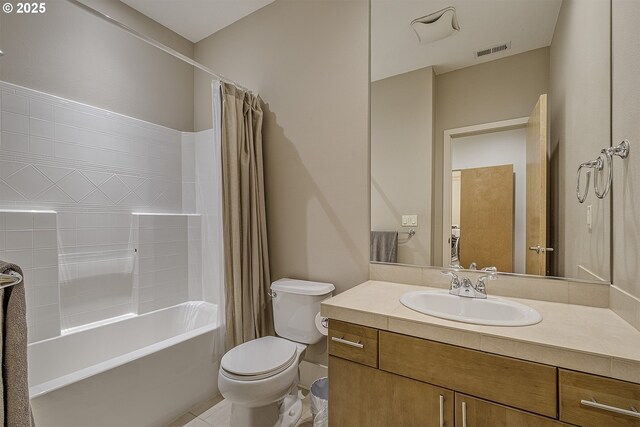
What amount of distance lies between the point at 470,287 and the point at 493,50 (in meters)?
1.17

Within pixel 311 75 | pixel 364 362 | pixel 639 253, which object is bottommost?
pixel 364 362

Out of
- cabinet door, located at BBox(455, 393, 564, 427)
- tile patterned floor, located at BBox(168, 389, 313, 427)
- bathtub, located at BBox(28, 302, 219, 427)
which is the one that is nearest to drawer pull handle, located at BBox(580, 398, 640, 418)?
cabinet door, located at BBox(455, 393, 564, 427)

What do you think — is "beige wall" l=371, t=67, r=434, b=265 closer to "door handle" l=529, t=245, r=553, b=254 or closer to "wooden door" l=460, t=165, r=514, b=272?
"wooden door" l=460, t=165, r=514, b=272

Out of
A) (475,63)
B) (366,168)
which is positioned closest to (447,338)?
(366,168)

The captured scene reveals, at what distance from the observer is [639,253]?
3.13ft

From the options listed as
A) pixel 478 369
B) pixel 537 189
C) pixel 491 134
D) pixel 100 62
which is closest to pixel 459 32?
pixel 491 134

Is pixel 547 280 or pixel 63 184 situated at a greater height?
pixel 63 184

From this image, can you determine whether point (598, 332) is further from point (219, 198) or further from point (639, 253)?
point (219, 198)

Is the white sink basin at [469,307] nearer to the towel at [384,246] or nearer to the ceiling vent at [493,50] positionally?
the towel at [384,246]

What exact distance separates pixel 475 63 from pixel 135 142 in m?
2.48

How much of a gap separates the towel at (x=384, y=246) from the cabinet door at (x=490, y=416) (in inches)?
32.7

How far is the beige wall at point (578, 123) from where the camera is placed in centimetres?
120

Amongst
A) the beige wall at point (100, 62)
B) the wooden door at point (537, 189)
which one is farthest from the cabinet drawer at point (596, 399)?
the beige wall at point (100, 62)

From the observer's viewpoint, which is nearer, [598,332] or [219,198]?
[598,332]
